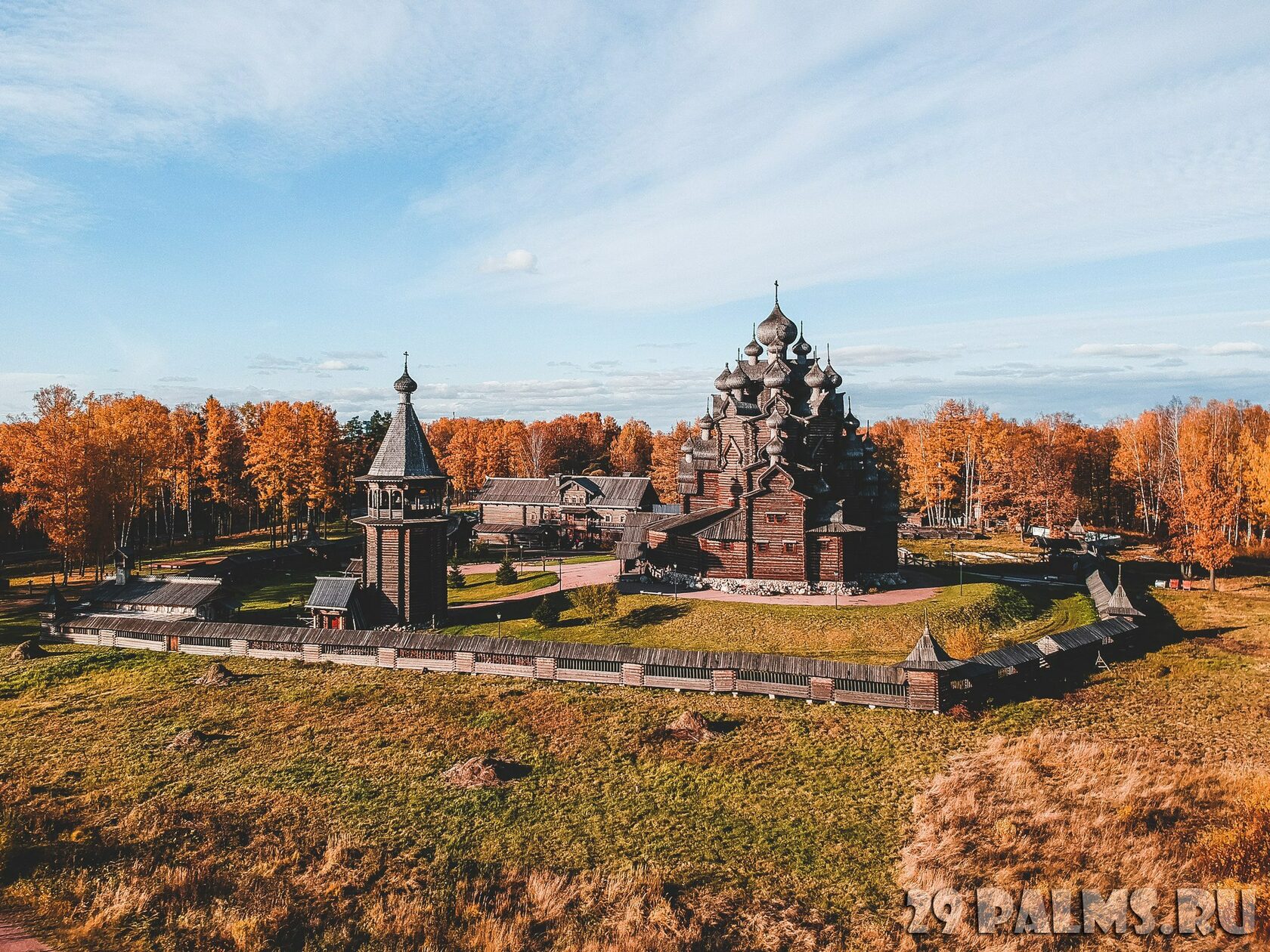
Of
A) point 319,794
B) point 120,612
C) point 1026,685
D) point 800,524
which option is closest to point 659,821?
point 319,794

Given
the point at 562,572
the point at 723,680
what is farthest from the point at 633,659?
the point at 562,572

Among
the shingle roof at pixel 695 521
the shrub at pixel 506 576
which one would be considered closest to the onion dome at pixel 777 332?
the shingle roof at pixel 695 521

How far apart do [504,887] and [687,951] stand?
386 cm

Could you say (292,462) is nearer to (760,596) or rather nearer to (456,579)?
(456,579)

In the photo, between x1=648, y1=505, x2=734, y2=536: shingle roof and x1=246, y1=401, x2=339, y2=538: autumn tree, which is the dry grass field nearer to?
x1=648, y1=505, x2=734, y2=536: shingle roof

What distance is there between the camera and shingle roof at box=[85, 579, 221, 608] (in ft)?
111

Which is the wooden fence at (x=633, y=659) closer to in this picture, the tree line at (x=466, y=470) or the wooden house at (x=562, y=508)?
the tree line at (x=466, y=470)

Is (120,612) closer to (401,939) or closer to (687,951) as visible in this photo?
(401,939)

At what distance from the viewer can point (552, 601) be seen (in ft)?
114

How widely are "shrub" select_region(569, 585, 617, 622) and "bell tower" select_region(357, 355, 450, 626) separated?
6.73m

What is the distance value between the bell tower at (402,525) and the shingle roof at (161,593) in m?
7.49

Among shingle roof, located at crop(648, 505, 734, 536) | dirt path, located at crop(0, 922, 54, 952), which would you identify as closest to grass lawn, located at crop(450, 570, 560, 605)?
shingle roof, located at crop(648, 505, 734, 536)

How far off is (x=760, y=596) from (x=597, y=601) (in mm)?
9125

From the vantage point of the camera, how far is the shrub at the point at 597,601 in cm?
3375
